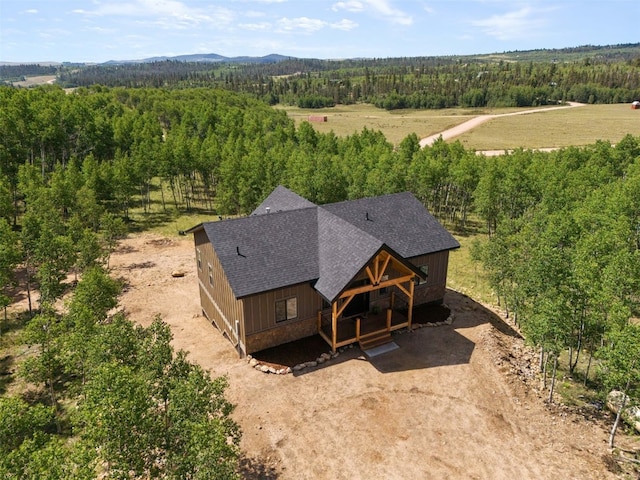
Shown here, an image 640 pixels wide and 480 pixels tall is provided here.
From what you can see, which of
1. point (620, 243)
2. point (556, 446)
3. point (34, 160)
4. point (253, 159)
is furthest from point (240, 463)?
point (34, 160)

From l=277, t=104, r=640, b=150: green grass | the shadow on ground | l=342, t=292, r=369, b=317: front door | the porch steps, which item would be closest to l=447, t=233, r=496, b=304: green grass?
the shadow on ground

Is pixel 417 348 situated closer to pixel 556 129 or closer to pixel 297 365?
pixel 297 365

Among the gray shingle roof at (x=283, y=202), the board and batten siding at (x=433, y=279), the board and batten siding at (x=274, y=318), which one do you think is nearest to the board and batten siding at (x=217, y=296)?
the board and batten siding at (x=274, y=318)

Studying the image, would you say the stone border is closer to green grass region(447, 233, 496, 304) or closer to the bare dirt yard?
the bare dirt yard

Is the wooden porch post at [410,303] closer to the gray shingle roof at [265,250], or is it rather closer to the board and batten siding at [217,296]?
the gray shingle roof at [265,250]

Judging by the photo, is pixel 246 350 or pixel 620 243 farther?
pixel 620 243

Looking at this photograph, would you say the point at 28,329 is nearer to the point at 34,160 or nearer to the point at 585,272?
the point at 585,272
